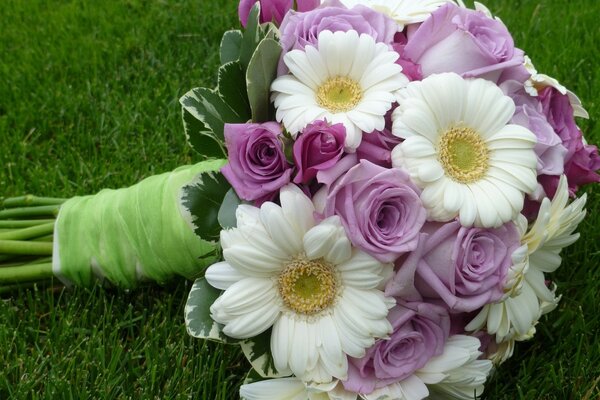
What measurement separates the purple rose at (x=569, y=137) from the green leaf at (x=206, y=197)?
530 millimetres

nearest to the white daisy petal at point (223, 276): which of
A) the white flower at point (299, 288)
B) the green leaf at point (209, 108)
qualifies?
the white flower at point (299, 288)

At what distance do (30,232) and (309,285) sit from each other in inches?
31.0

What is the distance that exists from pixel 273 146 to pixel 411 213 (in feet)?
0.69

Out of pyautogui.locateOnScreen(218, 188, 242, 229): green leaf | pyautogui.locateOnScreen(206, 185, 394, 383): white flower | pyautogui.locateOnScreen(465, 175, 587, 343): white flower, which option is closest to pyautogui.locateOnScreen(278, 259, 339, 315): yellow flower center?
pyautogui.locateOnScreen(206, 185, 394, 383): white flower

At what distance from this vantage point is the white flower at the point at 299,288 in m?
0.98

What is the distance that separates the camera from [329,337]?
1.00 meters

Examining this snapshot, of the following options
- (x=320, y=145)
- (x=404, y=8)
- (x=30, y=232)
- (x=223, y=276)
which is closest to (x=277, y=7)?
(x=404, y=8)

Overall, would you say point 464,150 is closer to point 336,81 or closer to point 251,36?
point 336,81

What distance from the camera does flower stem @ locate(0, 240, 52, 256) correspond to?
1.53 meters

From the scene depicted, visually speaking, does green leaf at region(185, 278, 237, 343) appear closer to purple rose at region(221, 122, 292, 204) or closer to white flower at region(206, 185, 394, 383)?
white flower at region(206, 185, 394, 383)

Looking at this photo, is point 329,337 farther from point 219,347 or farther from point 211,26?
point 211,26

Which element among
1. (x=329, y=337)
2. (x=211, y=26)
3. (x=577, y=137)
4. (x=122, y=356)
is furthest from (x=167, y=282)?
(x=211, y=26)

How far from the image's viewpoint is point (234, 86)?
1.12 meters

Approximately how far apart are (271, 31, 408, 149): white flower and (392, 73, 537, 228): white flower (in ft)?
0.13
